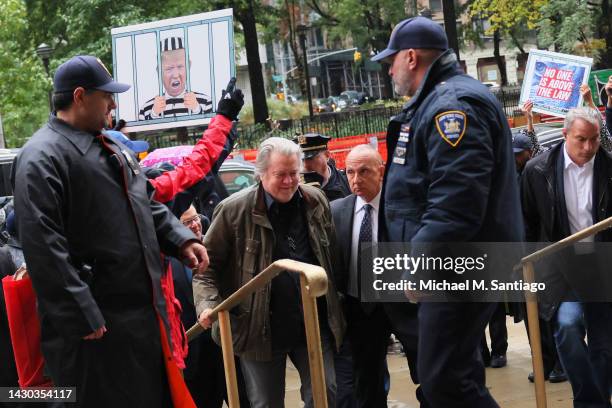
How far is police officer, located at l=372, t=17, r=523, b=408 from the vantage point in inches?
176

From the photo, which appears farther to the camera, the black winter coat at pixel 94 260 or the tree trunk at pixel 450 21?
the tree trunk at pixel 450 21

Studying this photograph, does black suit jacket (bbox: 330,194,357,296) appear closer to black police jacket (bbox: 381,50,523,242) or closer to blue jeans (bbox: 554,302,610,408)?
black police jacket (bbox: 381,50,523,242)

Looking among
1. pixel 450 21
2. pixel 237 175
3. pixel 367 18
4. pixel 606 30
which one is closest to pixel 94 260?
pixel 237 175

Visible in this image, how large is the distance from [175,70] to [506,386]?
23.1ft

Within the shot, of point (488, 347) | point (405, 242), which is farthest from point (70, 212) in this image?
point (488, 347)

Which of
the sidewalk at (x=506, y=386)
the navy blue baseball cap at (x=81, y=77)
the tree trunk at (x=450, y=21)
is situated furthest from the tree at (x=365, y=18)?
the navy blue baseball cap at (x=81, y=77)

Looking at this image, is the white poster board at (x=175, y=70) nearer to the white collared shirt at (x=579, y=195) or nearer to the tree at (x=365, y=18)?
the white collared shirt at (x=579, y=195)

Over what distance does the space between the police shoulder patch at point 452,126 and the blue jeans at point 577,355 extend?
246 cm

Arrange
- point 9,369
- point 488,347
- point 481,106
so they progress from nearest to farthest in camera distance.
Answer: point 481,106
point 9,369
point 488,347

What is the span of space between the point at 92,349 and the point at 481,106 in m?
1.98

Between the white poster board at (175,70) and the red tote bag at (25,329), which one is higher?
the white poster board at (175,70)

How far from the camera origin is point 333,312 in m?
5.77

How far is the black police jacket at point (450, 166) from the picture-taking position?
Answer: 4469 millimetres

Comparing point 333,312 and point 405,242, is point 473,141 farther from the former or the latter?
point 333,312
